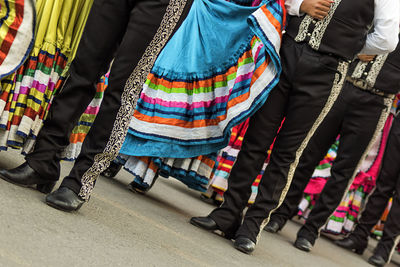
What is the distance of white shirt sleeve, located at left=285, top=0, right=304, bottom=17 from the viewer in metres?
3.92

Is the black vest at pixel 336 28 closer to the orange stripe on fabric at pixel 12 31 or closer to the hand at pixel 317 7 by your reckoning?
the hand at pixel 317 7

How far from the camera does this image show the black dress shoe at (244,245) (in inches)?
150

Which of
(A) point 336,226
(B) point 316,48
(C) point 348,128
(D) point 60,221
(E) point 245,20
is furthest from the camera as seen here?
(A) point 336,226

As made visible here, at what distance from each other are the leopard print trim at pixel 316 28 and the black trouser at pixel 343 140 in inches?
54.9

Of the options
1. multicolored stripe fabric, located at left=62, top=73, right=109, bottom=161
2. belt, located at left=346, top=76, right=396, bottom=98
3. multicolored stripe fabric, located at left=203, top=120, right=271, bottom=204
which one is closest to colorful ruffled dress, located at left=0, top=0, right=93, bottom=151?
multicolored stripe fabric, located at left=62, top=73, right=109, bottom=161

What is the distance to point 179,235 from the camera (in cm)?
347

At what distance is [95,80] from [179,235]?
99 centimetres

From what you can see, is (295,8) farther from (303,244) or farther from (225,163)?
(303,244)

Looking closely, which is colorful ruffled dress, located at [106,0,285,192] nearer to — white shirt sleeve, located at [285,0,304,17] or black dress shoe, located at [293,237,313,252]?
white shirt sleeve, located at [285,0,304,17]

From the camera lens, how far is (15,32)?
308 centimetres

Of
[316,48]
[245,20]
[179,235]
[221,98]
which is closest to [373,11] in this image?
[316,48]

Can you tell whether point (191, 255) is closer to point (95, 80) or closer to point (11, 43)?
point (95, 80)

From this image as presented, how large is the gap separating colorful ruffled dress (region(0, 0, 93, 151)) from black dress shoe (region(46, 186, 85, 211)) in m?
0.44

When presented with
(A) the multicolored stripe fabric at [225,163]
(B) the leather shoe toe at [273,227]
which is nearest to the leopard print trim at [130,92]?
(A) the multicolored stripe fabric at [225,163]
